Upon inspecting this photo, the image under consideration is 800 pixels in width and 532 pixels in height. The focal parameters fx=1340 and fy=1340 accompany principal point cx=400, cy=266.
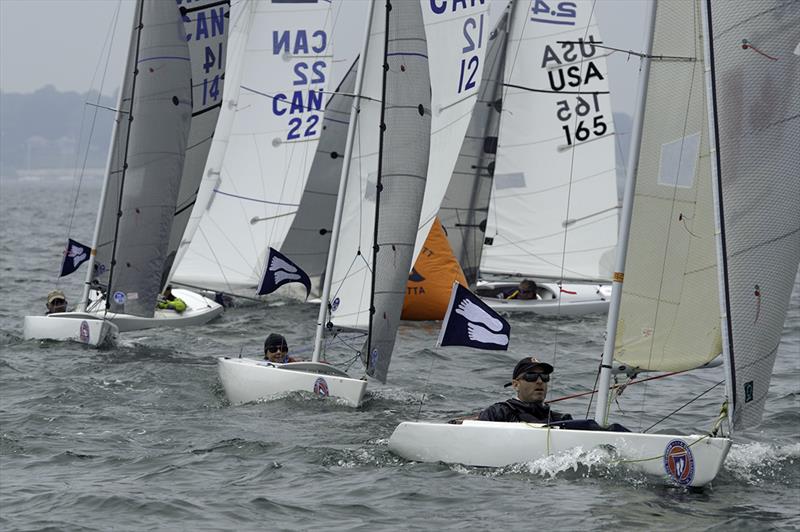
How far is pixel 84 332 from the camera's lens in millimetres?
17625

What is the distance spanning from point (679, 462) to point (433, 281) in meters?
12.3

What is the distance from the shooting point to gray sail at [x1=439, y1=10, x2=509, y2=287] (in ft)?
78.0

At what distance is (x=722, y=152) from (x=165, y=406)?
258 inches

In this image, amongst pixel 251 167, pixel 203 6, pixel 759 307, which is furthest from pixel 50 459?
pixel 251 167

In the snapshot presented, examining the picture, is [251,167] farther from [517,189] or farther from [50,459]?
[50,459]

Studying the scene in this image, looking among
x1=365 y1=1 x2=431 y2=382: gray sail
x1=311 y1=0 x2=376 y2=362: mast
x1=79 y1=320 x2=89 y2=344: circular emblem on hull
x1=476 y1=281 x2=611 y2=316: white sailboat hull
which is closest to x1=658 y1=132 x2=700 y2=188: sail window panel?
x1=365 y1=1 x2=431 y2=382: gray sail

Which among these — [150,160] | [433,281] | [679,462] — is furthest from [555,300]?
[679,462]

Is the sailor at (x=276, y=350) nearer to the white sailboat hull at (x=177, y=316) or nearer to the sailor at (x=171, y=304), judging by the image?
the white sailboat hull at (x=177, y=316)

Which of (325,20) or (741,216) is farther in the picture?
(325,20)

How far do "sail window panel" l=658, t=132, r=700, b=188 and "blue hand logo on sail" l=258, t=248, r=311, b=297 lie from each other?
17.7 ft

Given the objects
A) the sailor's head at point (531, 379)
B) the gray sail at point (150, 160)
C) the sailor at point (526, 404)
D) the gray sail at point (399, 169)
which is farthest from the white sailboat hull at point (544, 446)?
the gray sail at point (150, 160)

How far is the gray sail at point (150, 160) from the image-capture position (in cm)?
1864

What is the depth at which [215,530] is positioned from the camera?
900 cm

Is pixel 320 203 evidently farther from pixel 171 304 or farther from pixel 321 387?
pixel 321 387
